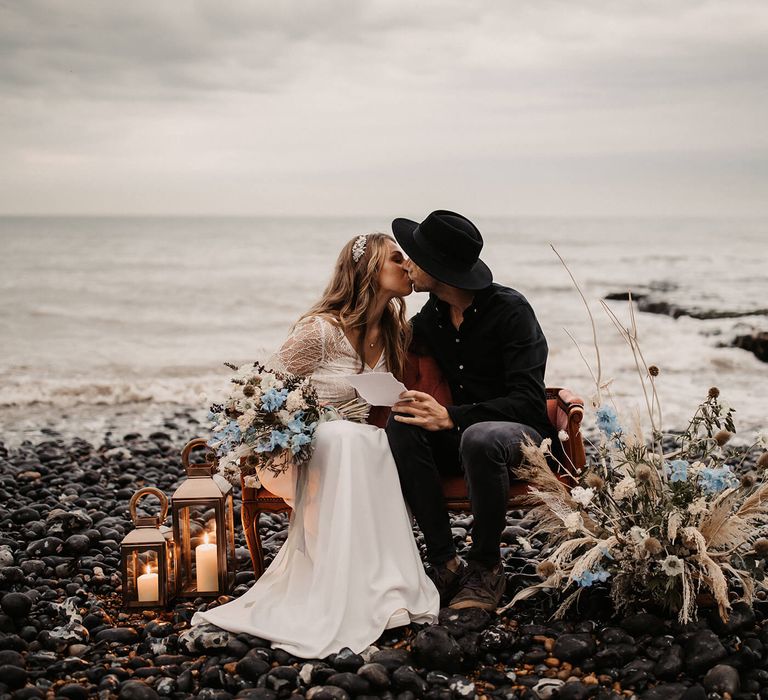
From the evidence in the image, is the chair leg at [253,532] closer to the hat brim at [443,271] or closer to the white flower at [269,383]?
the white flower at [269,383]

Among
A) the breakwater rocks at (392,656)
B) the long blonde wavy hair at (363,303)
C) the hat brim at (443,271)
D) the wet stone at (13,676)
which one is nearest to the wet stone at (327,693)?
the breakwater rocks at (392,656)

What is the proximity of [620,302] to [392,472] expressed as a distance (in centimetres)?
2024

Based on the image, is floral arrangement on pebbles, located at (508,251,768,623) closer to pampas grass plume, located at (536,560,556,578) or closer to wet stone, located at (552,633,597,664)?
pampas grass plume, located at (536,560,556,578)

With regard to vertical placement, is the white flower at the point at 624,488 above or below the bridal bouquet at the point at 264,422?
below

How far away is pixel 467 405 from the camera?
423cm

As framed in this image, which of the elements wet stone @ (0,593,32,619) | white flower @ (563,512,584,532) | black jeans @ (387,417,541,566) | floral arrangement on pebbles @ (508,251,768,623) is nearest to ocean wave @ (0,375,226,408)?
wet stone @ (0,593,32,619)

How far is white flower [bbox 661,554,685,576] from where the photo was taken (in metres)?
3.47

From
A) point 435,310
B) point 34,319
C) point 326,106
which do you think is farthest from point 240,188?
point 435,310

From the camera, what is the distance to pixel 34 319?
20156 millimetres

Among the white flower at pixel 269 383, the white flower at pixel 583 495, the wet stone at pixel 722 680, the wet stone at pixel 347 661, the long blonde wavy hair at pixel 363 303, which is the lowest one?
the wet stone at pixel 347 661

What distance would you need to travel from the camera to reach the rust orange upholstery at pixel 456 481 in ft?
13.7

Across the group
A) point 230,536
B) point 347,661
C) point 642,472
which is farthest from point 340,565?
point 642,472

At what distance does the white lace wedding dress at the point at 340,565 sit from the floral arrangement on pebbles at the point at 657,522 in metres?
0.57

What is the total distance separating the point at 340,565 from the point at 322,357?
121 cm
